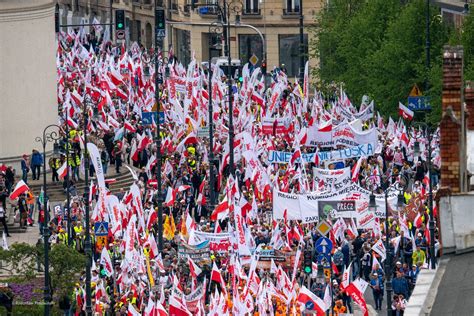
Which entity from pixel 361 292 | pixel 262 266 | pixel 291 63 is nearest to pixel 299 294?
pixel 361 292

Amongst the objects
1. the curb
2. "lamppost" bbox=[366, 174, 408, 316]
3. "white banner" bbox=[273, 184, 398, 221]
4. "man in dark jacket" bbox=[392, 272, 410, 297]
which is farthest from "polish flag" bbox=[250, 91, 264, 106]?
the curb

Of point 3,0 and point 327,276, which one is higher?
point 3,0

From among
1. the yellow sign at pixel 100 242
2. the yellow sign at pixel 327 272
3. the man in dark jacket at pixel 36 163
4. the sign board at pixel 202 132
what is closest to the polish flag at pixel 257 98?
the sign board at pixel 202 132

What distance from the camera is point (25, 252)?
4450 centimetres

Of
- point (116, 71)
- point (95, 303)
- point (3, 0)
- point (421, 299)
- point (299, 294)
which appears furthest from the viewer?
point (116, 71)

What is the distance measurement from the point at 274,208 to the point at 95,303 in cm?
646

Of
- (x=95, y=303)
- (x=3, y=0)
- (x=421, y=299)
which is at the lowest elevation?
(x=95, y=303)

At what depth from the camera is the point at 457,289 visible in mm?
25094

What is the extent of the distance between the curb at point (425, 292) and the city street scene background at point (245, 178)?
0.13 feet

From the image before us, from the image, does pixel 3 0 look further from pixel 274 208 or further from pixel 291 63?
pixel 291 63

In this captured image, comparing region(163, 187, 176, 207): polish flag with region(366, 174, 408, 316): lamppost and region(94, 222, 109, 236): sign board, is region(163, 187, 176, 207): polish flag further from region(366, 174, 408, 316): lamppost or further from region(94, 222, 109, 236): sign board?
region(94, 222, 109, 236): sign board

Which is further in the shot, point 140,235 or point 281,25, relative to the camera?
point 281,25

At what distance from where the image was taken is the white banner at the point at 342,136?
60562 millimetres

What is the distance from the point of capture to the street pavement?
2419 centimetres
